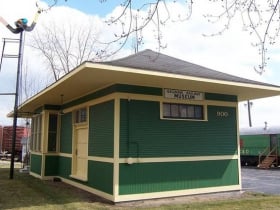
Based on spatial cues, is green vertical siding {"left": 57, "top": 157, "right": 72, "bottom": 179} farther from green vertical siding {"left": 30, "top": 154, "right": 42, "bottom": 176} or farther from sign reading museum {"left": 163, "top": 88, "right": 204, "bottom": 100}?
sign reading museum {"left": 163, "top": 88, "right": 204, "bottom": 100}

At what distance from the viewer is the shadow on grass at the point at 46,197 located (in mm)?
9891

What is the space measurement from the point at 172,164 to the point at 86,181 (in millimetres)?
3001

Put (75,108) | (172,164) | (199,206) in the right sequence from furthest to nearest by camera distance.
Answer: (75,108), (172,164), (199,206)

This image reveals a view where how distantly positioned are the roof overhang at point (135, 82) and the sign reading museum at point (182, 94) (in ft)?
0.48

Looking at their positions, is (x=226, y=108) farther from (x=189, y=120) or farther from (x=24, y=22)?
(x=24, y=22)

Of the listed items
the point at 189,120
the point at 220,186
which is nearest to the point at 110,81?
the point at 189,120

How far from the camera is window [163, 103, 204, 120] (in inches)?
453

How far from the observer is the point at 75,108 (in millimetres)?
14195

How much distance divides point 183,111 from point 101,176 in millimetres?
3152

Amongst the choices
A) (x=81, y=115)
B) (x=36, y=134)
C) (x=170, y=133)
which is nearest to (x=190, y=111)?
(x=170, y=133)

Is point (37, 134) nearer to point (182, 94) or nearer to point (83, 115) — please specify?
point (83, 115)

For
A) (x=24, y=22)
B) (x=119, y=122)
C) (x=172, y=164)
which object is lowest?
(x=172, y=164)

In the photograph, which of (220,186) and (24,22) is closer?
(220,186)

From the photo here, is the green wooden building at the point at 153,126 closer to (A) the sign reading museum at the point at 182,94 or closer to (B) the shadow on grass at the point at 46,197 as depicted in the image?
(A) the sign reading museum at the point at 182,94
